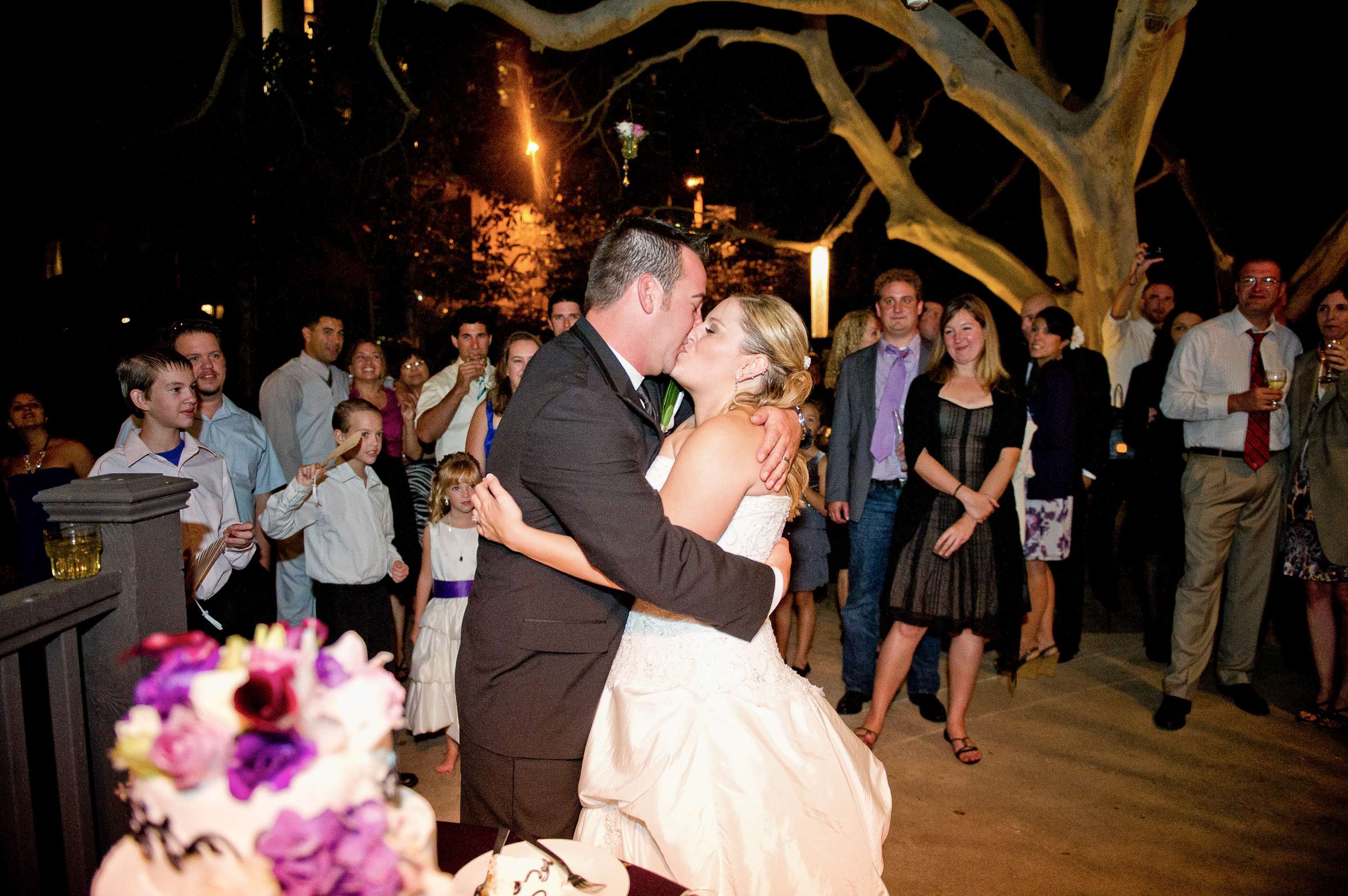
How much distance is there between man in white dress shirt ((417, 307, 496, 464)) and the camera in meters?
4.49

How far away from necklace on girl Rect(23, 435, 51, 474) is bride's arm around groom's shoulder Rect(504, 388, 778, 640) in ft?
13.1

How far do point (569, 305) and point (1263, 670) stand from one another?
4.24m

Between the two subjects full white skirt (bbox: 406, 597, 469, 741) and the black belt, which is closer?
full white skirt (bbox: 406, 597, 469, 741)

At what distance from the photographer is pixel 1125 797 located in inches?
124

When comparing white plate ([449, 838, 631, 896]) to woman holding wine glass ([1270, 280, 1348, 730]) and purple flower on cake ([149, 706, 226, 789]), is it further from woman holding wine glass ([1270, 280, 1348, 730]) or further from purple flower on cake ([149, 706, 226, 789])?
woman holding wine glass ([1270, 280, 1348, 730])

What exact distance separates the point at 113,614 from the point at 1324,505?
4.66 meters

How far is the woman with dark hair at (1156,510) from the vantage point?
4.69m

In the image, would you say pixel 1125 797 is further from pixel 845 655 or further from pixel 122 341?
pixel 122 341

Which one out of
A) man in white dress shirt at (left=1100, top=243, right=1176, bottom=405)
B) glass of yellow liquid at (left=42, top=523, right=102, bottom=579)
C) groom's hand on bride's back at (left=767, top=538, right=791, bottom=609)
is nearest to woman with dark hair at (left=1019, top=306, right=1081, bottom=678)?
man in white dress shirt at (left=1100, top=243, right=1176, bottom=405)

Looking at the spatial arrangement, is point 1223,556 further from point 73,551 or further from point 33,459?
point 33,459

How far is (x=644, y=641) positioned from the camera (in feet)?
6.30

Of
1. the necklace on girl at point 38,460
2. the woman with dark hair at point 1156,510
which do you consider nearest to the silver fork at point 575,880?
the necklace on girl at point 38,460

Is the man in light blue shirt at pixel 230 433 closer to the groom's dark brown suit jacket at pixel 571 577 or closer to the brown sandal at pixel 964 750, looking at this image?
the groom's dark brown suit jacket at pixel 571 577

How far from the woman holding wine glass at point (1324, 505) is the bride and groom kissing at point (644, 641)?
3093 mm
